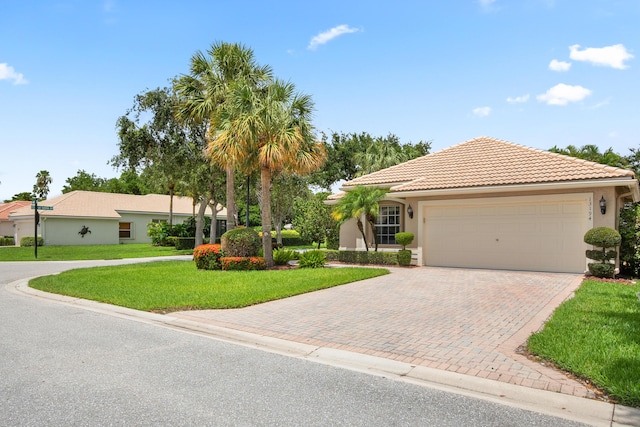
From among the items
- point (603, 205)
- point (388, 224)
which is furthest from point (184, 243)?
point (603, 205)

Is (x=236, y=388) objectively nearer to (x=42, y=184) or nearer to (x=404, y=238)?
(x=404, y=238)

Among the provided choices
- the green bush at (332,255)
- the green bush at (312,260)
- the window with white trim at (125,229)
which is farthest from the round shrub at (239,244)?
the window with white trim at (125,229)

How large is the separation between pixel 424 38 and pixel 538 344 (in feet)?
34.9

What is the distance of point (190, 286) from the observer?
11125mm

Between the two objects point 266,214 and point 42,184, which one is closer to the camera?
point 266,214

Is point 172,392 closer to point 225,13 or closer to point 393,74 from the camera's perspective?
point 225,13

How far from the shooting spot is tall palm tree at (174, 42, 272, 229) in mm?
17234

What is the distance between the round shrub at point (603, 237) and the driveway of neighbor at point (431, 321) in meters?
1.35

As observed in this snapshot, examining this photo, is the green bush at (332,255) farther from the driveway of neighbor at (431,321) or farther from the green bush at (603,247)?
the green bush at (603,247)

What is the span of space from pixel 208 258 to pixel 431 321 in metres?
10.1

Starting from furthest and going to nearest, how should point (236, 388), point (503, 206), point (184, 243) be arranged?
point (184, 243) → point (503, 206) → point (236, 388)

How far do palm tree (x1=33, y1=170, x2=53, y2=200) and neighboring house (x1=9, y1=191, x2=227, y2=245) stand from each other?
32.7 meters

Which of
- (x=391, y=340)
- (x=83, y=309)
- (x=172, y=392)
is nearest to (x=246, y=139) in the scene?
(x=83, y=309)

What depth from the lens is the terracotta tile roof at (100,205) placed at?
34344 millimetres
